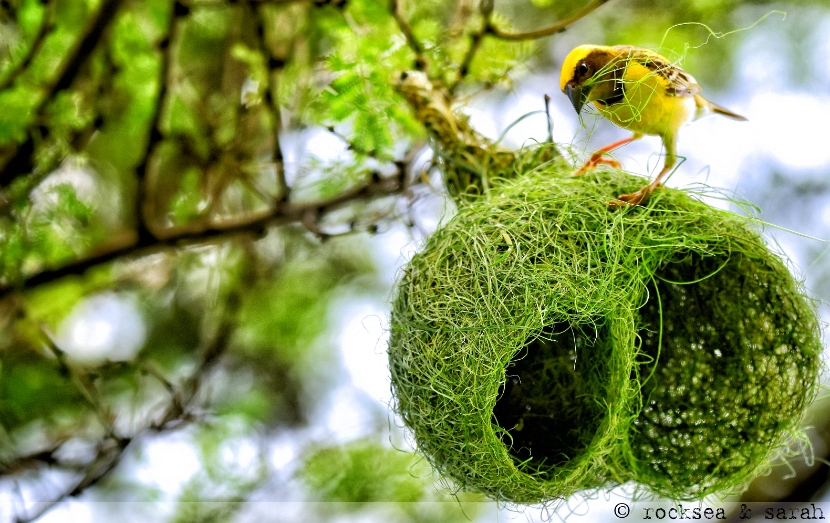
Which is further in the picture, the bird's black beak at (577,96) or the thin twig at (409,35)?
the thin twig at (409,35)

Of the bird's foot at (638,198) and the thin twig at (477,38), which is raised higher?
the thin twig at (477,38)

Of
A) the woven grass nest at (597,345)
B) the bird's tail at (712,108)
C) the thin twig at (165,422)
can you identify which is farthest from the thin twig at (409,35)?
the thin twig at (165,422)

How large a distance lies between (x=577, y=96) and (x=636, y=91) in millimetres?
71

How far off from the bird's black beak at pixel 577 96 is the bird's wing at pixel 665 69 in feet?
0.21

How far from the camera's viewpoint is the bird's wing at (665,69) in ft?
2.79

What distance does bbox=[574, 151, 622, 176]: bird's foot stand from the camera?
98 cm

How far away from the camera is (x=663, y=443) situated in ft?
3.13

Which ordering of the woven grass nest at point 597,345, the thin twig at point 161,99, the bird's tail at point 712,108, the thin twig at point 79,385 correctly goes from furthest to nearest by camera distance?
the thin twig at point 79,385, the thin twig at point 161,99, the bird's tail at point 712,108, the woven grass nest at point 597,345

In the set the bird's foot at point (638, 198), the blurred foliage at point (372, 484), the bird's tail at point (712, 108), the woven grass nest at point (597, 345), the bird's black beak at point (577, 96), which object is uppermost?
the bird's black beak at point (577, 96)

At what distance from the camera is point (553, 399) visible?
3.25 feet

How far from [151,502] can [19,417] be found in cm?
43

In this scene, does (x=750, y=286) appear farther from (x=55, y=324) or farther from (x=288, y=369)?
(x=55, y=324)

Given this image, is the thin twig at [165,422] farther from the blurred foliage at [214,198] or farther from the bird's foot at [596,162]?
the bird's foot at [596,162]

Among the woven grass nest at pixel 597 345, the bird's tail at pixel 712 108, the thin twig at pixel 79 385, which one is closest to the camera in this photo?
the woven grass nest at pixel 597 345
